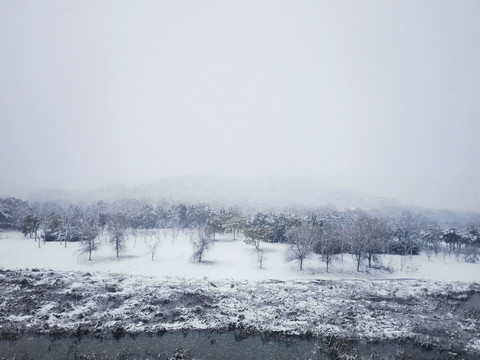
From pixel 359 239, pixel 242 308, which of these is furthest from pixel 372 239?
pixel 242 308

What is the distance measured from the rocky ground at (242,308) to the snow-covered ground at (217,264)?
430cm

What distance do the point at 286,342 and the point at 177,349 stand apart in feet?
37.5

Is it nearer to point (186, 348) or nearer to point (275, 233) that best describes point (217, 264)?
point (186, 348)

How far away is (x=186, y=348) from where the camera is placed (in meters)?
28.5

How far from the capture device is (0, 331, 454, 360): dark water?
26719 mm

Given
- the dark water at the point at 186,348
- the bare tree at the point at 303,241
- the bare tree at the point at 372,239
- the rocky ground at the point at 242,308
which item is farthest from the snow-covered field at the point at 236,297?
the bare tree at the point at 372,239

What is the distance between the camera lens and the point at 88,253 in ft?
211

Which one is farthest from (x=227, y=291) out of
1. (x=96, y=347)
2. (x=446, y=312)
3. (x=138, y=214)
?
(x=138, y=214)

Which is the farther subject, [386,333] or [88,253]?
[88,253]

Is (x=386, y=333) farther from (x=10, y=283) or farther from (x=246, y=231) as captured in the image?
(x=10, y=283)

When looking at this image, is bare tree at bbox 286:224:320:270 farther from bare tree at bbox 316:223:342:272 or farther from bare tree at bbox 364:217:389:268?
bare tree at bbox 364:217:389:268

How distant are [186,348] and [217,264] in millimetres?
31788

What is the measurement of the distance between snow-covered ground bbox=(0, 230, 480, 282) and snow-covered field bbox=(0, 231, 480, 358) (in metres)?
0.22

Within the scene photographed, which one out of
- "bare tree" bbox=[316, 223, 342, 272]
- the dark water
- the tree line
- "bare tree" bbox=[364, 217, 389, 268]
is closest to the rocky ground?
the dark water
